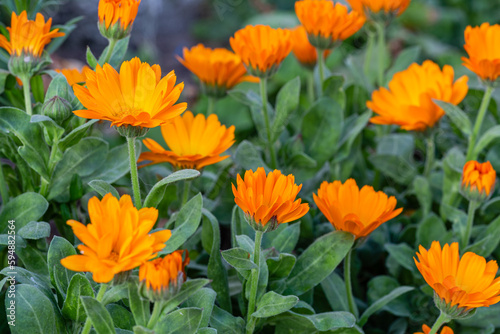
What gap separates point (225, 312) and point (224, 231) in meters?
0.43

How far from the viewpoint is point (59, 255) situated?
87 cm

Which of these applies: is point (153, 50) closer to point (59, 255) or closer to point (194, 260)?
point (194, 260)

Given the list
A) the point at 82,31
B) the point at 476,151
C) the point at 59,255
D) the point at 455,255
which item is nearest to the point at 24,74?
the point at 59,255

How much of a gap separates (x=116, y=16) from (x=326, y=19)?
0.41 metres

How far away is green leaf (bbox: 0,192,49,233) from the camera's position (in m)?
0.95

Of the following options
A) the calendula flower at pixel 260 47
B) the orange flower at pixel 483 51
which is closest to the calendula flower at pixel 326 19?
the calendula flower at pixel 260 47

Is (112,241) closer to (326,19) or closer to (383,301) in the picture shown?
(383,301)

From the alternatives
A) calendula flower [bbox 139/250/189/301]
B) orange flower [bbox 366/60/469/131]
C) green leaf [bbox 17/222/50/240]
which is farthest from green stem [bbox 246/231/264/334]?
orange flower [bbox 366/60/469/131]

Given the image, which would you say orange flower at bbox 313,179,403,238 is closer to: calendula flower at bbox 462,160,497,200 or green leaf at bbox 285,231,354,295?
green leaf at bbox 285,231,354,295

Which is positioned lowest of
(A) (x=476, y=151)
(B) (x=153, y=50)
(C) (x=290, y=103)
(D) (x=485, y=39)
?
(B) (x=153, y=50)

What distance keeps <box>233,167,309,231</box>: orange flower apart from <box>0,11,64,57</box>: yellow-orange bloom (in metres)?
0.43

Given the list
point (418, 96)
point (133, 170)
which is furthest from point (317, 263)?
point (418, 96)

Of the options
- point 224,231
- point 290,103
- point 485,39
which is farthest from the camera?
point 224,231

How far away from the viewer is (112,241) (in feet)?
2.22
